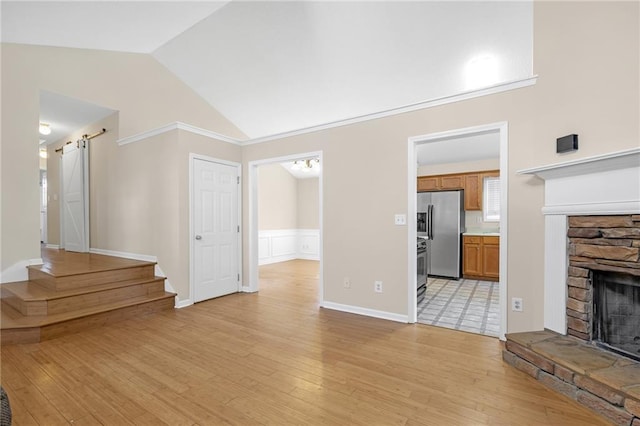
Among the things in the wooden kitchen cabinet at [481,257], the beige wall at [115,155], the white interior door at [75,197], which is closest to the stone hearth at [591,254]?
the wooden kitchen cabinet at [481,257]

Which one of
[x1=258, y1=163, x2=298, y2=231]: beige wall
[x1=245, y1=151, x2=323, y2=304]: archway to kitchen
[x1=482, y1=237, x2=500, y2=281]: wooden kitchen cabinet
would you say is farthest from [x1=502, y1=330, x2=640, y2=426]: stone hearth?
[x1=258, y1=163, x2=298, y2=231]: beige wall

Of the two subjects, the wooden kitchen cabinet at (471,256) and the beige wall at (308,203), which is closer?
the wooden kitchen cabinet at (471,256)

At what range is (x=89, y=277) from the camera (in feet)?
12.0

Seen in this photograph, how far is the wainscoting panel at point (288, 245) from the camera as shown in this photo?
7.83 meters

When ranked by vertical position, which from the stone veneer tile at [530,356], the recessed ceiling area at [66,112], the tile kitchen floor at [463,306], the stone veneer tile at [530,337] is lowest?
the tile kitchen floor at [463,306]

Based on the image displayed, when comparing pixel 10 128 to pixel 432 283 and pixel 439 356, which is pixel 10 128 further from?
pixel 432 283

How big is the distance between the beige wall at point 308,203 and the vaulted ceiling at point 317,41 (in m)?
3.26

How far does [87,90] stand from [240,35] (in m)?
2.74

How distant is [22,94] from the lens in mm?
4211

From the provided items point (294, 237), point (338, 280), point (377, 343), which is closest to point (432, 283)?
point (338, 280)

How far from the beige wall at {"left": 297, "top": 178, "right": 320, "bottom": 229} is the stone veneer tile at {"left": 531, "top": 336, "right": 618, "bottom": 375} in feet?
21.5

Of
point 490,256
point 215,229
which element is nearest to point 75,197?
point 215,229

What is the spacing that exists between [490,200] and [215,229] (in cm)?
554

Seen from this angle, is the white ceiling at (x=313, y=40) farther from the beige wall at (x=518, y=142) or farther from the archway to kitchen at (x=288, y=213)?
the archway to kitchen at (x=288, y=213)
